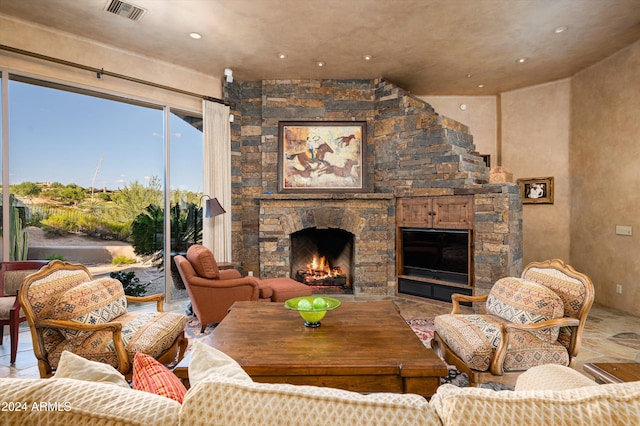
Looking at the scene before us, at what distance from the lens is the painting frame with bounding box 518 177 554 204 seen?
17.5 ft

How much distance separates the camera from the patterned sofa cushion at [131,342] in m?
2.10

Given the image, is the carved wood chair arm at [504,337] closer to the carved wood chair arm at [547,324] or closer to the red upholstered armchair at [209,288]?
the carved wood chair arm at [547,324]

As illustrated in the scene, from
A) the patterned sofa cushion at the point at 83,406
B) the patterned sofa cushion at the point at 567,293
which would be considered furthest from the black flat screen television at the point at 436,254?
the patterned sofa cushion at the point at 83,406

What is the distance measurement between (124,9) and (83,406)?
3.92m

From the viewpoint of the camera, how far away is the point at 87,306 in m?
2.21

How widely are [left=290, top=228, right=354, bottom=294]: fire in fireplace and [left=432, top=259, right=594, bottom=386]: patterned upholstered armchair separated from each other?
296cm

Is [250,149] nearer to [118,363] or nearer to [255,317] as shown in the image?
[255,317]

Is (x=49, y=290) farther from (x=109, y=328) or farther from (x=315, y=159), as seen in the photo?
(x=315, y=159)

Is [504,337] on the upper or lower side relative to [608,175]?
lower

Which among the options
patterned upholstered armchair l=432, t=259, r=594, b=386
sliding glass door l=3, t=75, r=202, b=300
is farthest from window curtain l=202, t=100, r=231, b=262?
patterned upholstered armchair l=432, t=259, r=594, b=386

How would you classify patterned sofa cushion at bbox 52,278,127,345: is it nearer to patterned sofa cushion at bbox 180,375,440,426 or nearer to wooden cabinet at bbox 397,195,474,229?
patterned sofa cushion at bbox 180,375,440,426

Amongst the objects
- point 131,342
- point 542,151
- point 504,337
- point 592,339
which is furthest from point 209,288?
point 542,151

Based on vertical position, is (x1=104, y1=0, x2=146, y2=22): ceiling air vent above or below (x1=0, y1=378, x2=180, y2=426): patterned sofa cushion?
above

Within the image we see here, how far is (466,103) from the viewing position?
238 inches
